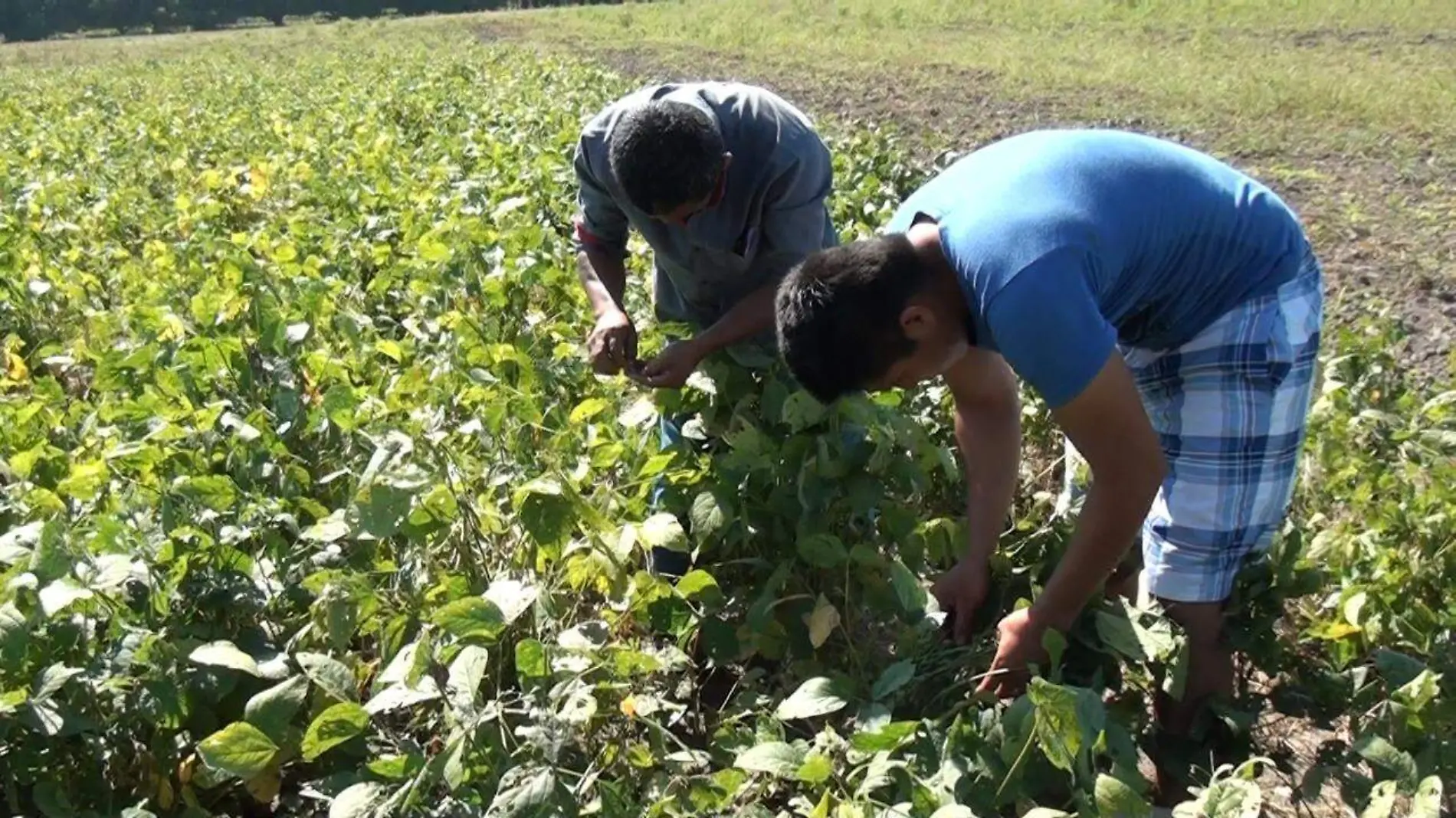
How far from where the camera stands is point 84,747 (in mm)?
1976

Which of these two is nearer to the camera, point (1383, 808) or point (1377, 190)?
point (1383, 808)

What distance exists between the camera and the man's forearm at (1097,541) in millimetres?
1739

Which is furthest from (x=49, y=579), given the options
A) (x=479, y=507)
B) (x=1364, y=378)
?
(x=1364, y=378)

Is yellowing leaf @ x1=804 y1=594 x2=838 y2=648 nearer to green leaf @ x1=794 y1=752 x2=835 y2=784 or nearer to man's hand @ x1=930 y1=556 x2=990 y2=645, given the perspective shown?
man's hand @ x1=930 y1=556 x2=990 y2=645

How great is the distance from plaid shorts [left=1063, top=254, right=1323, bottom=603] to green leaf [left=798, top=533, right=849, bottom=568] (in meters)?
0.54

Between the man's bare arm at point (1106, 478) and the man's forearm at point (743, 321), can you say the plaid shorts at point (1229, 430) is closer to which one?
the man's bare arm at point (1106, 478)

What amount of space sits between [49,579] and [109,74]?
19.8 metres

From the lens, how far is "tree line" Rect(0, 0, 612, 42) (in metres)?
45.1

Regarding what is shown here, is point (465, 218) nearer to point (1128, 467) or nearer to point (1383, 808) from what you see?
point (1128, 467)

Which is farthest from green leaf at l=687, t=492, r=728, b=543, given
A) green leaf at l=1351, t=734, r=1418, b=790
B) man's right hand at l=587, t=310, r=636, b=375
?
green leaf at l=1351, t=734, r=1418, b=790

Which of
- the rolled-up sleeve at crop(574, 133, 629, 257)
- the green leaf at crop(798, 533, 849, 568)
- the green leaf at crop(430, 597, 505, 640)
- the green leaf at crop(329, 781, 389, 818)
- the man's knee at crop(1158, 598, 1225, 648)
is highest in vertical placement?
the rolled-up sleeve at crop(574, 133, 629, 257)

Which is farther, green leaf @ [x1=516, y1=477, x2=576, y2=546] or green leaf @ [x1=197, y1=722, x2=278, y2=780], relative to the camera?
green leaf @ [x1=516, y1=477, x2=576, y2=546]

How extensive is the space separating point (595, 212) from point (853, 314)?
1.14 m

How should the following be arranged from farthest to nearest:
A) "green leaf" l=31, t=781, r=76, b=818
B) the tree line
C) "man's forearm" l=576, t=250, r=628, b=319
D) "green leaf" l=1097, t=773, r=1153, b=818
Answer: the tree line < "man's forearm" l=576, t=250, r=628, b=319 < "green leaf" l=31, t=781, r=76, b=818 < "green leaf" l=1097, t=773, r=1153, b=818
